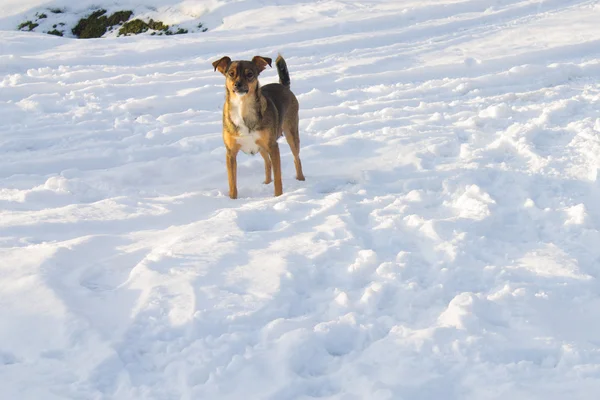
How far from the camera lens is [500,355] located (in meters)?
3.49

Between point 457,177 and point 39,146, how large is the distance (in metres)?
4.66

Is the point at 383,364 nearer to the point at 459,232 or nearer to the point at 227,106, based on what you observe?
the point at 459,232

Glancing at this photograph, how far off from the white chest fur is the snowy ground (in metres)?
0.57

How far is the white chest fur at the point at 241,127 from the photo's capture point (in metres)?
5.82

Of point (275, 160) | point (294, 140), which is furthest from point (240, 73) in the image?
point (294, 140)

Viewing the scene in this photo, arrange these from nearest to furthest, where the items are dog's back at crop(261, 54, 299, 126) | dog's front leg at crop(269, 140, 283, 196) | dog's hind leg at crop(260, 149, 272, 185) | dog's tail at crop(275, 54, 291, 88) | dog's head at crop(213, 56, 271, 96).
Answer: dog's head at crop(213, 56, 271, 96), dog's front leg at crop(269, 140, 283, 196), dog's back at crop(261, 54, 299, 126), dog's hind leg at crop(260, 149, 272, 185), dog's tail at crop(275, 54, 291, 88)

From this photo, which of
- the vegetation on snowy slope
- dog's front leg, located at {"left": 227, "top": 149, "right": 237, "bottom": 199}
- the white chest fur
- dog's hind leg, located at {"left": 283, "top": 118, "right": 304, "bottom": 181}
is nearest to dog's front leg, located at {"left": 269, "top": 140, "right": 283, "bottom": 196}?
the white chest fur

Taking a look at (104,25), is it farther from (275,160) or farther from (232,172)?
(275,160)

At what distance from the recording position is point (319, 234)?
494cm

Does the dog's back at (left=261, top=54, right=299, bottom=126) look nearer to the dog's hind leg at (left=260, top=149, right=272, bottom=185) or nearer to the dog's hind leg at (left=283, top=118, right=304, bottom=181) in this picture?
the dog's hind leg at (left=283, top=118, right=304, bottom=181)

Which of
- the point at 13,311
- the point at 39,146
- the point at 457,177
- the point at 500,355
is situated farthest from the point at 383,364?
the point at 39,146

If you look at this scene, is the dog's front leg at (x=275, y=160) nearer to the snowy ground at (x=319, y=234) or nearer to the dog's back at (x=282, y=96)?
the snowy ground at (x=319, y=234)

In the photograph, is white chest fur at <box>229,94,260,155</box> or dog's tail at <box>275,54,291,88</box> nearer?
white chest fur at <box>229,94,260,155</box>

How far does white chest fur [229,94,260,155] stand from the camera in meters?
5.82
